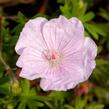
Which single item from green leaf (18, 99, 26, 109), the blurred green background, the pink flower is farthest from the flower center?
green leaf (18, 99, 26, 109)

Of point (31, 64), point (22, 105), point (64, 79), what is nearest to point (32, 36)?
point (31, 64)

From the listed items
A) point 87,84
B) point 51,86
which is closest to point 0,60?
point 51,86

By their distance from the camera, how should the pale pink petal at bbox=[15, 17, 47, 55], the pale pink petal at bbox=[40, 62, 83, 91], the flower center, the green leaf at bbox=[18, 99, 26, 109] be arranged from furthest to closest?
the green leaf at bbox=[18, 99, 26, 109] → the flower center → the pale pink petal at bbox=[15, 17, 47, 55] → the pale pink petal at bbox=[40, 62, 83, 91]

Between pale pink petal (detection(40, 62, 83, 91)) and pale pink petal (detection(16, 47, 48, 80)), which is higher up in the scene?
pale pink petal (detection(16, 47, 48, 80))

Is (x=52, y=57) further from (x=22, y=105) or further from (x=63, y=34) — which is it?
(x=22, y=105)

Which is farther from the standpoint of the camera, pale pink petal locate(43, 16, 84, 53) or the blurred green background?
the blurred green background

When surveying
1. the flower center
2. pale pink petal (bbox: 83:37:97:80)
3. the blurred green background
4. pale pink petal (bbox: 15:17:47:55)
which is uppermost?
pale pink petal (bbox: 15:17:47:55)

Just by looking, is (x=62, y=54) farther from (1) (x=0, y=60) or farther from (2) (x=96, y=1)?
(2) (x=96, y=1)

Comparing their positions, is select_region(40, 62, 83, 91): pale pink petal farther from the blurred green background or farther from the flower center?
the blurred green background
